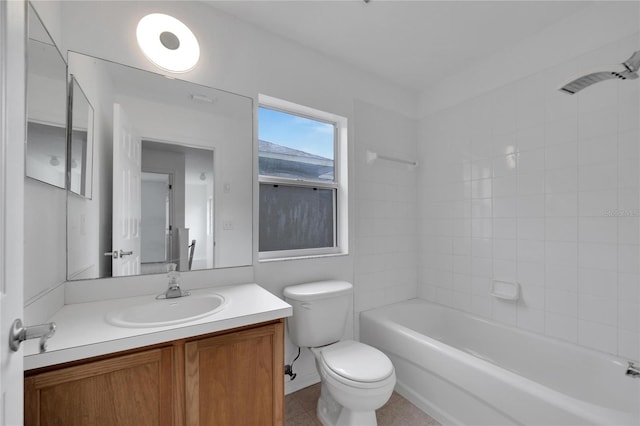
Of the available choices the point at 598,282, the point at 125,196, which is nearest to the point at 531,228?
the point at 598,282

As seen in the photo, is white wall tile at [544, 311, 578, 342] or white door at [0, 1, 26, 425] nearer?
white door at [0, 1, 26, 425]

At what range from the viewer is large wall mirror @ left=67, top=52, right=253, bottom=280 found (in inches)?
53.4

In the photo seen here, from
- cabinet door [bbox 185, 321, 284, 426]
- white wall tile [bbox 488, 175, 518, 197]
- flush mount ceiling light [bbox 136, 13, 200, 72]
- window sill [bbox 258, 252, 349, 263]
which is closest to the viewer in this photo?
cabinet door [bbox 185, 321, 284, 426]

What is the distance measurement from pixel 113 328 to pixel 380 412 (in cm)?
160

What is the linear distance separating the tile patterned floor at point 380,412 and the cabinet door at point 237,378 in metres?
0.55

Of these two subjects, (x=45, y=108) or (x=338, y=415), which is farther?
(x=338, y=415)

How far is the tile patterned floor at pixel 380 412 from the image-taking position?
1.67 meters

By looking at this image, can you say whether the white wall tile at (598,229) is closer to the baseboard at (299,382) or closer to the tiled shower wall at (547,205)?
the tiled shower wall at (547,205)

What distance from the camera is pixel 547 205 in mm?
1829

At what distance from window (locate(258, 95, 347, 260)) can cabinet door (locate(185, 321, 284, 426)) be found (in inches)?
31.7

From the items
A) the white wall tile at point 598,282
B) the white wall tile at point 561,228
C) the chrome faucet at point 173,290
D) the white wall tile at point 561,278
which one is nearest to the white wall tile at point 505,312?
the white wall tile at point 561,278

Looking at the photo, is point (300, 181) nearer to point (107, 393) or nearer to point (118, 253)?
point (118, 253)

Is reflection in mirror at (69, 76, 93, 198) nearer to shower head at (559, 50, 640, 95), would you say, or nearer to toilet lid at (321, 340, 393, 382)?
toilet lid at (321, 340, 393, 382)

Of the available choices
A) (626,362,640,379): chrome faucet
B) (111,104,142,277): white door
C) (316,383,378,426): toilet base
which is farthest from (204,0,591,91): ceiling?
(316,383,378,426): toilet base
